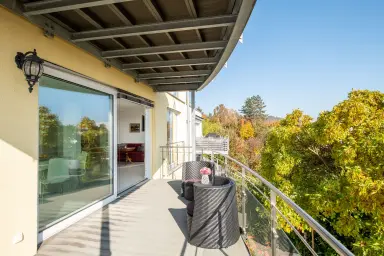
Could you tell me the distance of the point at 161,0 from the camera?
2.47 m

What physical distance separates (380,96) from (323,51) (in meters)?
16.6

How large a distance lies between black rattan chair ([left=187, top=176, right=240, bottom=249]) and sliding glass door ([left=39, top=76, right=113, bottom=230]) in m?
2.04

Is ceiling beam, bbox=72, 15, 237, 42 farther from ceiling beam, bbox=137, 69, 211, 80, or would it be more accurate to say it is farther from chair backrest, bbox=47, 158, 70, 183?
ceiling beam, bbox=137, 69, 211, 80

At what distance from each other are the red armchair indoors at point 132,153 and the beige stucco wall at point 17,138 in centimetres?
831

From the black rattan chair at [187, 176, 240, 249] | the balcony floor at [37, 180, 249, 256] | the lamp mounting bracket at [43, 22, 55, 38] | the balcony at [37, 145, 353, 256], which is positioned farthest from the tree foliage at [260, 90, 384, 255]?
the lamp mounting bracket at [43, 22, 55, 38]

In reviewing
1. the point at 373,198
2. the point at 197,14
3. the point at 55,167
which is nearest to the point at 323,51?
the point at 373,198

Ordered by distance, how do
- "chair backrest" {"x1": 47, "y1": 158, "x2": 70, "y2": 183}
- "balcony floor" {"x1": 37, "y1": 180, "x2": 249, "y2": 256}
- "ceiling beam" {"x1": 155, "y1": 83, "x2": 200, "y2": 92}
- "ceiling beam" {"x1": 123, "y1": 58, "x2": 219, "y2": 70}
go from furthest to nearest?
"ceiling beam" {"x1": 155, "y1": 83, "x2": 200, "y2": 92}, "ceiling beam" {"x1": 123, "y1": 58, "x2": 219, "y2": 70}, "chair backrest" {"x1": 47, "y1": 158, "x2": 70, "y2": 183}, "balcony floor" {"x1": 37, "y1": 180, "x2": 249, "y2": 256}

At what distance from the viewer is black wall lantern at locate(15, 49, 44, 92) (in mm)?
2545

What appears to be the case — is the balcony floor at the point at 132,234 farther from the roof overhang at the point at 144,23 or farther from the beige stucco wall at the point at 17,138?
the roof overhang at the point at 144,23

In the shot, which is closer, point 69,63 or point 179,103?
point 69,63

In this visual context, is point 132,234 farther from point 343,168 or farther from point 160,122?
point 343,168

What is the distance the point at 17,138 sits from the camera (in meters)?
2.52

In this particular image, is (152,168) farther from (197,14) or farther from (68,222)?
(197,14)

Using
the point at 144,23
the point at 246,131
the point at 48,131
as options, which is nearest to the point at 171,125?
the point at 48,131
